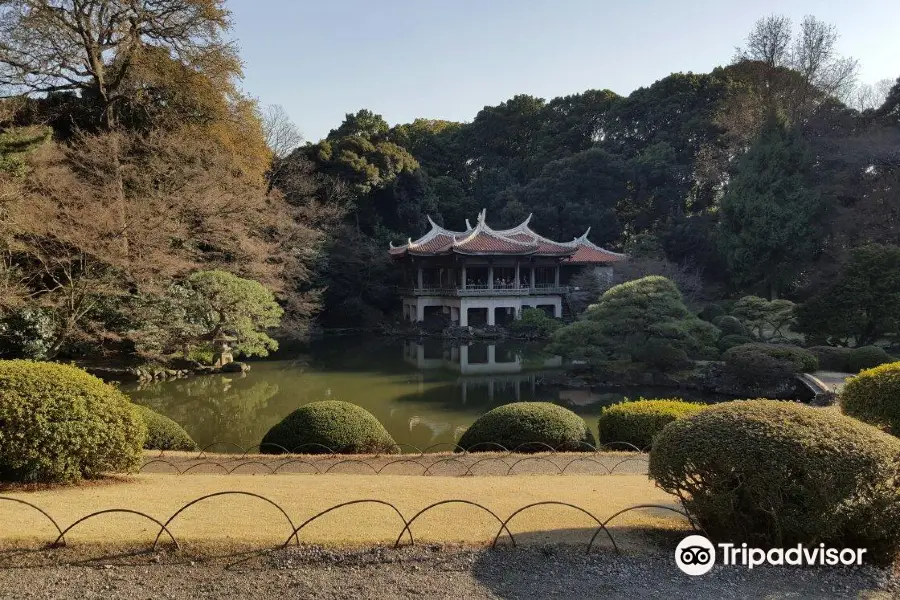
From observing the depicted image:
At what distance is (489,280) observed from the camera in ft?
95.2

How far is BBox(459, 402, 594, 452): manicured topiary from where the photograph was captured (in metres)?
8.50

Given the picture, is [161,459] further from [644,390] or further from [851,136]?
[851,136]

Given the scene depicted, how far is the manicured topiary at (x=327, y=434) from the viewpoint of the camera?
835 centimetres

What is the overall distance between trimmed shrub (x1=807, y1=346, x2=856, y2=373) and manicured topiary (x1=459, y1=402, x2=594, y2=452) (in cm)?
1068

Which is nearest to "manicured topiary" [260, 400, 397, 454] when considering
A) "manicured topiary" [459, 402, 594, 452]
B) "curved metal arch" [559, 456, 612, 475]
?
"manicured topiary" [459, 402, 594, 452]

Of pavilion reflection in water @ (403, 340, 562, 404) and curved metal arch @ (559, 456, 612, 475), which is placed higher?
curved metal arch @ (559, 456, 612, 475)

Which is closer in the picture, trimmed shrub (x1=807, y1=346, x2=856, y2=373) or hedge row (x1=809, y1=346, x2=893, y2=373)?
hedge row (x1=809, y1=346, x2=893, y2=373)

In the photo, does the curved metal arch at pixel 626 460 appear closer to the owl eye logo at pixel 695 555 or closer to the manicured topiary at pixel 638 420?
the manicured topiary at pixel 638 420

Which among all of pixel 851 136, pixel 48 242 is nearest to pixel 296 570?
pixel 48 242

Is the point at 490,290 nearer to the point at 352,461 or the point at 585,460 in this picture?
the point at 585,460

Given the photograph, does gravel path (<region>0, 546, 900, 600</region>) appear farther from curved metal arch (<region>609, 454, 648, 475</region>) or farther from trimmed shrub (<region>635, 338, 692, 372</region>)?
trimmed shrub (<region>635, 338, 692, 372</region>)

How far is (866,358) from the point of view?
614 inches

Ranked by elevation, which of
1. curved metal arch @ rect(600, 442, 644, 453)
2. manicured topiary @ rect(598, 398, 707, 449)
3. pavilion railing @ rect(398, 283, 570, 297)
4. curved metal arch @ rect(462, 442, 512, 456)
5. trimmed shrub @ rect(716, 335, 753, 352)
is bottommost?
curved metal arch @ rect(600, 442, 644, 453)

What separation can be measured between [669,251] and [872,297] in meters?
13.4
